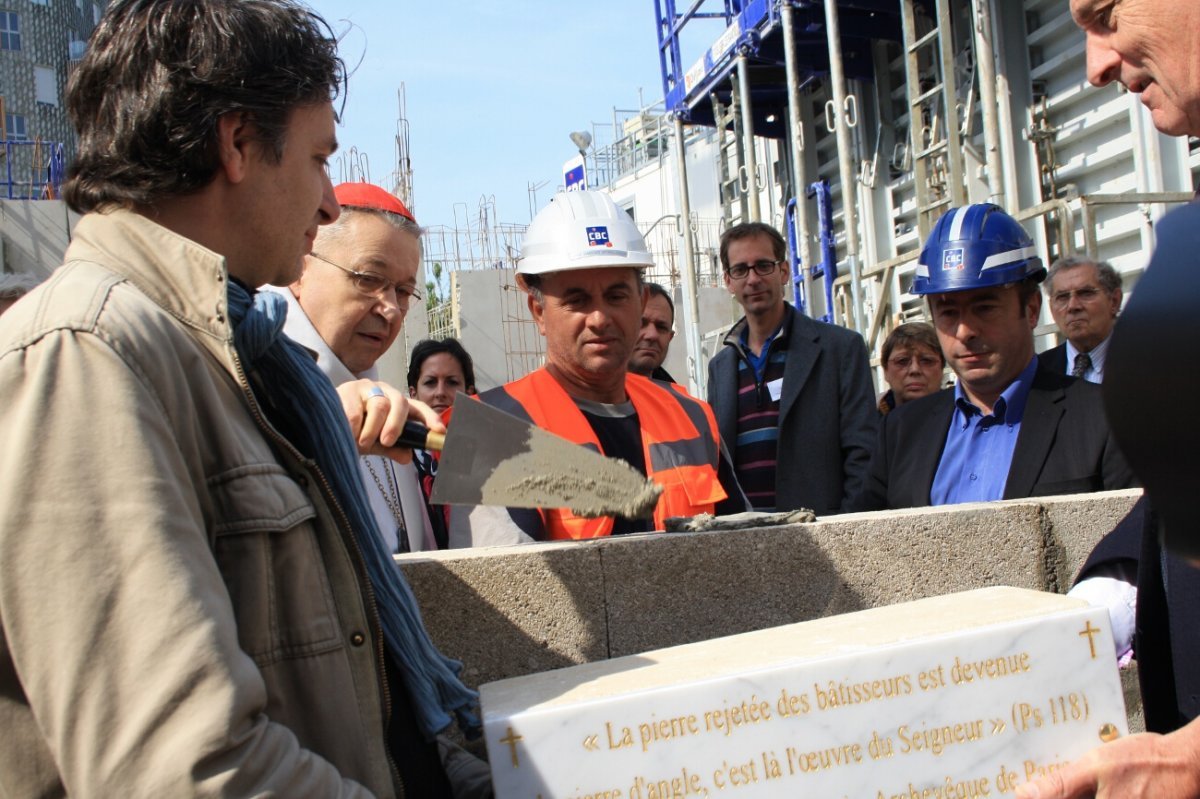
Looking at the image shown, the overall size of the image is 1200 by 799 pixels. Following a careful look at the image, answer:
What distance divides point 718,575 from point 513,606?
497 mm

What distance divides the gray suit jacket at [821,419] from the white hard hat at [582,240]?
4.90ft

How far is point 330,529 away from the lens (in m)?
1.49

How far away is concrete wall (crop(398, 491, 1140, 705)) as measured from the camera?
2.32 m

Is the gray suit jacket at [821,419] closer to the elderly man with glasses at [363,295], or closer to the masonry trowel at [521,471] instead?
the elderly man with glasses at [363,295]

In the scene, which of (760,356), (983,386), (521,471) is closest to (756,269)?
(760,356)

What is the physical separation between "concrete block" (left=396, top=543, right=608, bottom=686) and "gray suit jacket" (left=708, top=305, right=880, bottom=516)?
1933 mm

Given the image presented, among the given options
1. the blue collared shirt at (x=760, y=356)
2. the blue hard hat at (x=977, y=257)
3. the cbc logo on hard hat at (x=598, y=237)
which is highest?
the cbc logo on hard hat at (x=598, y=237)

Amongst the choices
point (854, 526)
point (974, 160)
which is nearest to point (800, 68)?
point (974, 160)

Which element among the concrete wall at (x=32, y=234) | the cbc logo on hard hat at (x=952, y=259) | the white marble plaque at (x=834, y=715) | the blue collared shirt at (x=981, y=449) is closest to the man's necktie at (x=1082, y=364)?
the blue collared shirt at (x=981, y=449)

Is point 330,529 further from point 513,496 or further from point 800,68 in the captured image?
point 800,68

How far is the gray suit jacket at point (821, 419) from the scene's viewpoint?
13.7 feet

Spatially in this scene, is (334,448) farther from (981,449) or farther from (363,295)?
(981,449)

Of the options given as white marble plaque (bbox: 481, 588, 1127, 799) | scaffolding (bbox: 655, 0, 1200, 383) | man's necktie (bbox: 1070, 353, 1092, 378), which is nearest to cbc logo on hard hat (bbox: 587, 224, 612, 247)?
white marble plaque (bbox: 481, 588, 1127, 799)

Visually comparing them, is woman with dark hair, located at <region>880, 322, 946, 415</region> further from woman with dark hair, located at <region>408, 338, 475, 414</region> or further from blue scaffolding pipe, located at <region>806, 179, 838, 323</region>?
blue scaffolding pipe, located at <region>806, 179, 838, 323</region>
